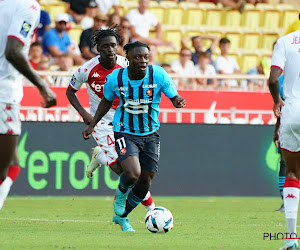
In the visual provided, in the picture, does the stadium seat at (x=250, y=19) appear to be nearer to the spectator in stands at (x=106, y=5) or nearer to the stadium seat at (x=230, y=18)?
the stadium seat at (x=230, y=18)

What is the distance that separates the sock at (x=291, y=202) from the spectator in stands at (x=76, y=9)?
1234 centimetres

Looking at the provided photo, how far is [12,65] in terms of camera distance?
21.7 feet

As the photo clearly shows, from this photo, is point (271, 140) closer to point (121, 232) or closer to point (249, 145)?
point (249, 145)

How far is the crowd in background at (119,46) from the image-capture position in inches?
647

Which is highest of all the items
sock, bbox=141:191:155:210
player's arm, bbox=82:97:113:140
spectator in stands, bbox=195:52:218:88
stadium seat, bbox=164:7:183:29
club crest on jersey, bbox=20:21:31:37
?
club crest on jersey, bbox=20:21:31:37

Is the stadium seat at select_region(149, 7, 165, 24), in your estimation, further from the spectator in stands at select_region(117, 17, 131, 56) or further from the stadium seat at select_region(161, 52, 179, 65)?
the spectator in stands at select_region(117, 17, 131, 56)

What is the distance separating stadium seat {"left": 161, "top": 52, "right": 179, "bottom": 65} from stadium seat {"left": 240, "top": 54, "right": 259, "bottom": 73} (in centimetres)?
196

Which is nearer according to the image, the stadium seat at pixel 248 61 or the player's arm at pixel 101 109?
the player's arm at pixel 101 109

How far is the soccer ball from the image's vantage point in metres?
8.92

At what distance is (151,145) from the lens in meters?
9.11

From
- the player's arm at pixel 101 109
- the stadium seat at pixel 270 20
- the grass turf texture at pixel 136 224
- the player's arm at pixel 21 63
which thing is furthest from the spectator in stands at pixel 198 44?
the player's arm at pixel 21 63

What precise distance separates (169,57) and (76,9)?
2.44 metres

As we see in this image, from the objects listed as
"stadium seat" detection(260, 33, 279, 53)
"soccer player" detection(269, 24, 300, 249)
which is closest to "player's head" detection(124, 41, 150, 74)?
"soccer player" detection(269, 24, 300, 249)

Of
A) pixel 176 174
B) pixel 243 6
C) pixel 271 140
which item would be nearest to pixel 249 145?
pixel 271 140
